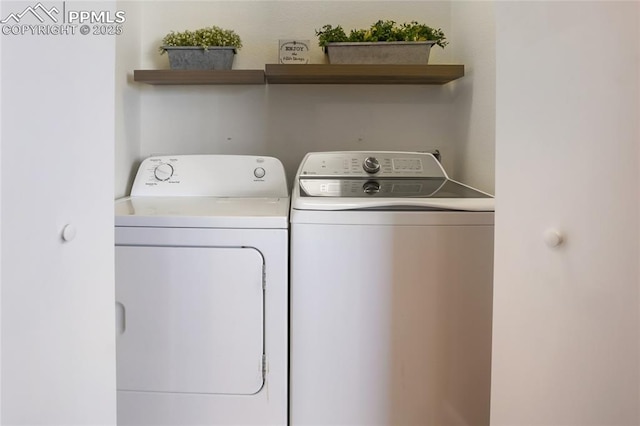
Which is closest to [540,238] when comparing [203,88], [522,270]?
[522,270]

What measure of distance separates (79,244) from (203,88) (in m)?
1.44

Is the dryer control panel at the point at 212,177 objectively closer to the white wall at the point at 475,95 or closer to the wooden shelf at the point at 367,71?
the wooden shelf at the point at 367,71

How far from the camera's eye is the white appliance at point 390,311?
1.25 m

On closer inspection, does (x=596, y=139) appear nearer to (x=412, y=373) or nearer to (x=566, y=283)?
(x=566, y=283)

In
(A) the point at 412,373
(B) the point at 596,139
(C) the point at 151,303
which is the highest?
(B) the point at 596,139

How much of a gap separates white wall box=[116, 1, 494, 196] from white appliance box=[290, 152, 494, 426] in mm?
822

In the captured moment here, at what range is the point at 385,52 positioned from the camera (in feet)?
6.03

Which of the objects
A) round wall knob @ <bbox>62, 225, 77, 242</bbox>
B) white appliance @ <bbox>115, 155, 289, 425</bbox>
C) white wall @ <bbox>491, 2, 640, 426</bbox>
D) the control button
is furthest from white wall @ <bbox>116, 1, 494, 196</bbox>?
round wall knob @ <bbox>62, 225, 77, 242</bbox>

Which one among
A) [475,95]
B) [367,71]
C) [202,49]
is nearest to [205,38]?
[202,49]

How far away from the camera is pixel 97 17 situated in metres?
0.77

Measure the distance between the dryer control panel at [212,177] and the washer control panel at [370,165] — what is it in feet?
0.51

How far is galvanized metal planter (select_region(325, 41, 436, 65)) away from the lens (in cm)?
183

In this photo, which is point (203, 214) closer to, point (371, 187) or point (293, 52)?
point (371, 187)

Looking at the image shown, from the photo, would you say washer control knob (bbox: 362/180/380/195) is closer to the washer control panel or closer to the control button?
the washer control panel
